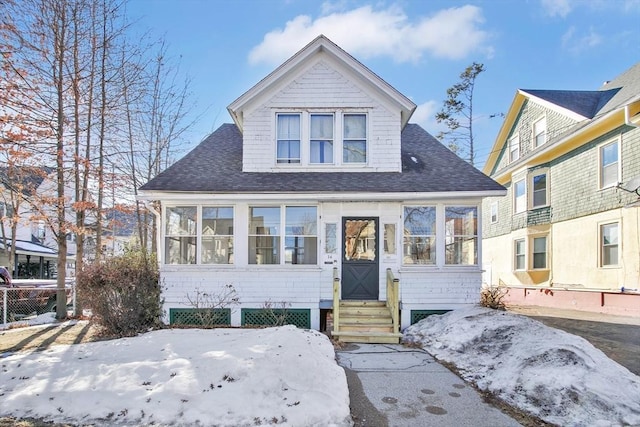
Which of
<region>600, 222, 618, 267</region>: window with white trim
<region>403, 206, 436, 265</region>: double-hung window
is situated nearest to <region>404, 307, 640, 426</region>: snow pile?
<region>403, 206, 436, 265</region>: double-hung window

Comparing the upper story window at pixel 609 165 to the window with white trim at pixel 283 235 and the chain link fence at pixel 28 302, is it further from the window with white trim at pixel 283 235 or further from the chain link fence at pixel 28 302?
the chain link fence at pixel 28 302

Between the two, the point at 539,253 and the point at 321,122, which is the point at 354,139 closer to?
the point at 321,122

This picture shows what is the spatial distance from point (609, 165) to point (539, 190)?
150 inches

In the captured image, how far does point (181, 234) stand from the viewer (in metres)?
9.89

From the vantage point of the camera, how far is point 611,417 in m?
4.19

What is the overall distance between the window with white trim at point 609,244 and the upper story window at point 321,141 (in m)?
9.57

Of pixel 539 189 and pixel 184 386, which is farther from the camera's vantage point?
pixel 539 189

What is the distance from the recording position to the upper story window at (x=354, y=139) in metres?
10.5

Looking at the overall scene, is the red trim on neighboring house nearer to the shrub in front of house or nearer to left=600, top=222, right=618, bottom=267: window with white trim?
left=600, top=222, right=618, bottom=267: window with white trim

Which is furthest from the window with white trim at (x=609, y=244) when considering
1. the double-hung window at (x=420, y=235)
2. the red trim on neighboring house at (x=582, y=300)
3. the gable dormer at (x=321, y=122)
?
the gable dormer at (x=321, y=122)

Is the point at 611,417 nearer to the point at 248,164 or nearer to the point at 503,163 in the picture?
the point at 248,164

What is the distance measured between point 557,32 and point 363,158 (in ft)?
35.0

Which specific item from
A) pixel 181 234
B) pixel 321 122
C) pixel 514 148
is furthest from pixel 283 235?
pixel 514 148

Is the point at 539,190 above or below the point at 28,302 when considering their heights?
above
